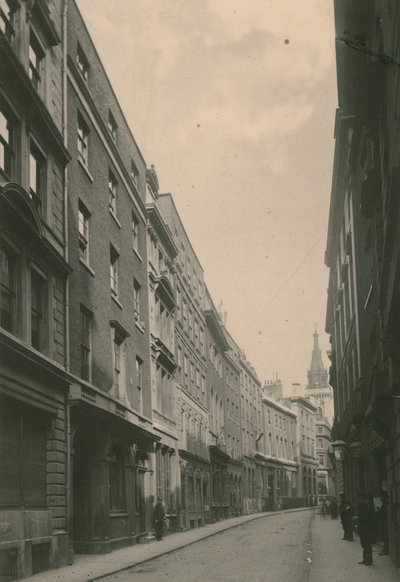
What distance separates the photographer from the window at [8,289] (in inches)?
663

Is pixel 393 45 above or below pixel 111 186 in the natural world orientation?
below

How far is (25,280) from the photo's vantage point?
696 inches

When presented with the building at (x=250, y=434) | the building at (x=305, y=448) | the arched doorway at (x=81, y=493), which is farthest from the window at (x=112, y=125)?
the building at (x=305, y=448)

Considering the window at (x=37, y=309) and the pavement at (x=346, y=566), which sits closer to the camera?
the pavement at (x=346, y=566)

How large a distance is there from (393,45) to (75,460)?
15.5 metres

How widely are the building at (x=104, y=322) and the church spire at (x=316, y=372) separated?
478 ft

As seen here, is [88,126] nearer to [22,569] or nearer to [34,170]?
[34,170]

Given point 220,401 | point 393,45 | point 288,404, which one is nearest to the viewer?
point 393,45

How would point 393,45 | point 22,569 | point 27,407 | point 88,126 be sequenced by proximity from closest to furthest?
point 393,45, point 22,569, point 27,407, point 88,126

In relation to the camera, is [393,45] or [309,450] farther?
[309,450]

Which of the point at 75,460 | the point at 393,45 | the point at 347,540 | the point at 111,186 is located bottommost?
the point at 347,540

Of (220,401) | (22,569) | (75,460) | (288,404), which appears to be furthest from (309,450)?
(22,569)

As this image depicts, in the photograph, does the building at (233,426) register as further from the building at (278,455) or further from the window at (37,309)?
the window at (37,309)

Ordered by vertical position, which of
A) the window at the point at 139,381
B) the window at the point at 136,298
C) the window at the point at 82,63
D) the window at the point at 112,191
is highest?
the window at the point at 82,63
